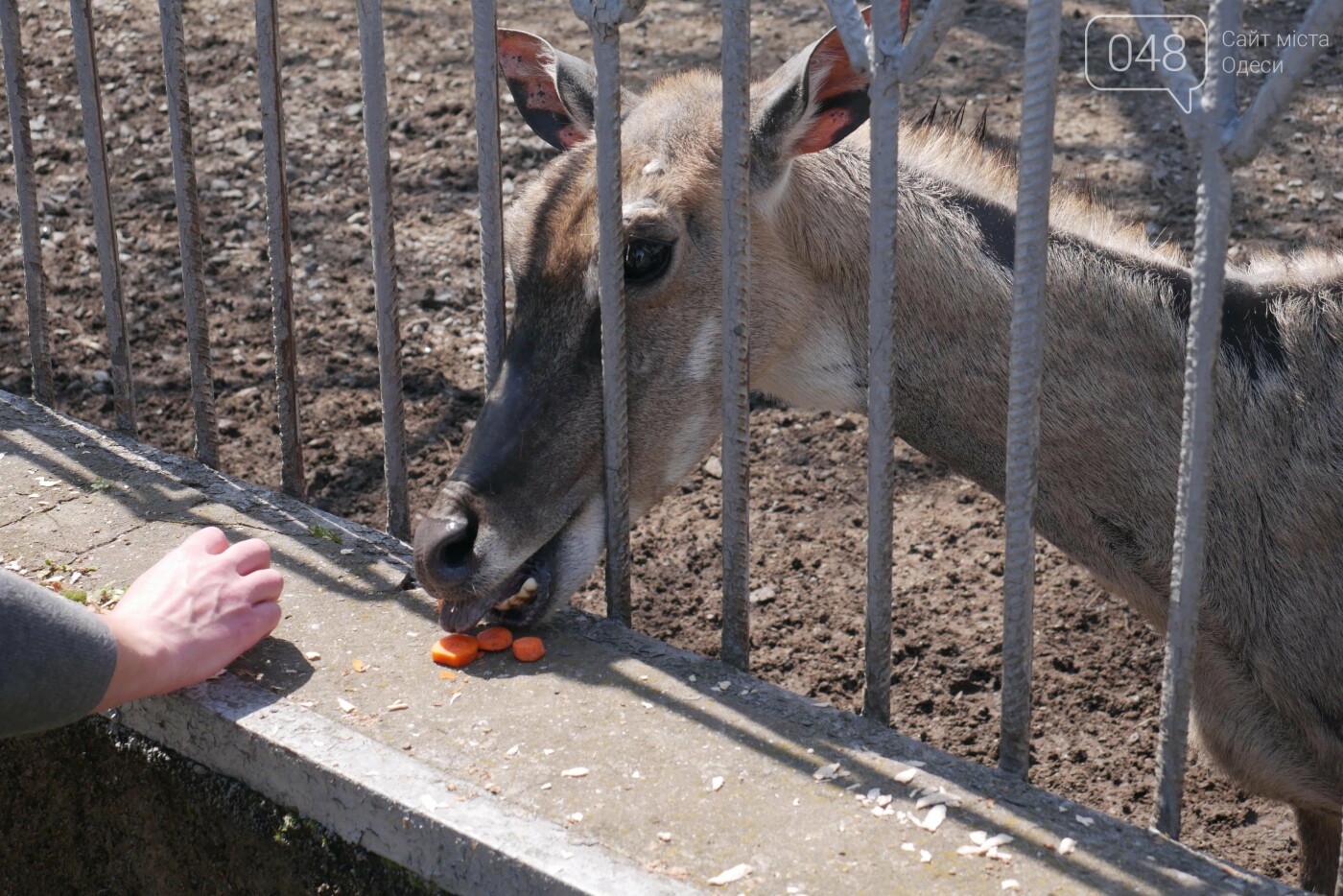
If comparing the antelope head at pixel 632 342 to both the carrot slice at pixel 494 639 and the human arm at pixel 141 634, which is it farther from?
the human arm at pixel 141 634

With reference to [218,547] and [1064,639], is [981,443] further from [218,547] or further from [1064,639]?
[218,547]

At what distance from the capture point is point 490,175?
3.12 meters

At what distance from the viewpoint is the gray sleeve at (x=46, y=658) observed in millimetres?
2424

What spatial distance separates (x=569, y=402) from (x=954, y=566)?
2.15m

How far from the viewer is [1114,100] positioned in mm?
7316

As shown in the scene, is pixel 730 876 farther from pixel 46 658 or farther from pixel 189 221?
pixel 189 221

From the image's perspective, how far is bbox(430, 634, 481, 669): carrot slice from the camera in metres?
3.03

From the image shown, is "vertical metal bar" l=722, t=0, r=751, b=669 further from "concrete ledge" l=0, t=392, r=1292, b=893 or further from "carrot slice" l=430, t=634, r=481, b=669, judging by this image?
"carrot slice" l=430, t=634, r=481, b=669

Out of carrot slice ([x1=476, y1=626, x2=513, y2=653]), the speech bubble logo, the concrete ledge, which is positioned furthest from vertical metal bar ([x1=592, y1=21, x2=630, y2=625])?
the speech bubble logo

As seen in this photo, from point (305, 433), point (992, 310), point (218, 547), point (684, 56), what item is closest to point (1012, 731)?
point (992, 310)

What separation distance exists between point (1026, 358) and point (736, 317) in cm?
63

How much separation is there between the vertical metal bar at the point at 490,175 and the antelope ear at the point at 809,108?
62cm

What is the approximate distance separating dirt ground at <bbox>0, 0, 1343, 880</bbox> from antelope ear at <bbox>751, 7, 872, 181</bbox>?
1.85 metres

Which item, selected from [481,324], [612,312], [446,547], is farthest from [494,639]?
[481,324]
